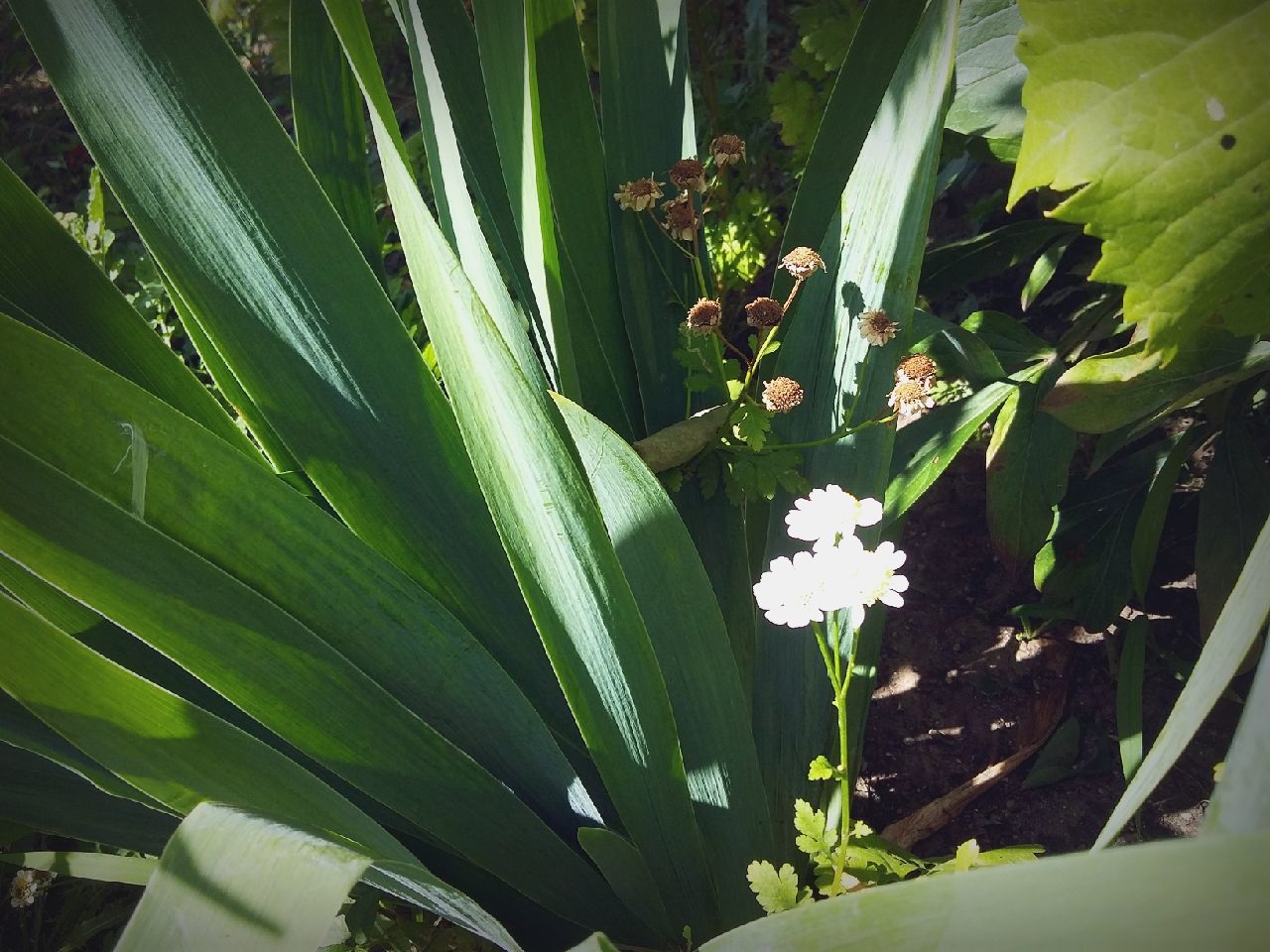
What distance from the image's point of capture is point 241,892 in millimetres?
496

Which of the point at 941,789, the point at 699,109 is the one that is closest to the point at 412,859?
the point at 941,789

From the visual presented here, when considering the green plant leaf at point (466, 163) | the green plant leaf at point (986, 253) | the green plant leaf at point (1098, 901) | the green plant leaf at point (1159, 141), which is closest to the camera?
the green plant leaf at point (1098, 901)

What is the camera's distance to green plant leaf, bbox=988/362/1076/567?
109 centimetres

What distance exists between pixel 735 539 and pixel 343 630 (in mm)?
428

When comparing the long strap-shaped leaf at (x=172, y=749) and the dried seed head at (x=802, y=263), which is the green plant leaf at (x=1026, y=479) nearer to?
the dried seed head at (x=802, y=263)

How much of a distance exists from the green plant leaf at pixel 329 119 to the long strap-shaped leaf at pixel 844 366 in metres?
0.50

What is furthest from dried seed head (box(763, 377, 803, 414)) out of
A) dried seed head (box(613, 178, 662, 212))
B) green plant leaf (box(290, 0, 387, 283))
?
green plant leaf (box(290, 0, 387, 283))

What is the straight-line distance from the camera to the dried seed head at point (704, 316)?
0.89 metres

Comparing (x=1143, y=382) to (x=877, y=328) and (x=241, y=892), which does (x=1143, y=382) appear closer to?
(x=877, y=328)

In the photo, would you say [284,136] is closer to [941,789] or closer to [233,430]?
[233,430]

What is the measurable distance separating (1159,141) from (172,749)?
793 millimetres

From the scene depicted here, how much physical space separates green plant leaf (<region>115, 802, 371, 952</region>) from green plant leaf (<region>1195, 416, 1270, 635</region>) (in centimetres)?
99

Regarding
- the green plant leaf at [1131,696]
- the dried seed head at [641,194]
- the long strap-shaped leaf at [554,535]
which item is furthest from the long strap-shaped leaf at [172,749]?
the green plant leaf at [1131,696]

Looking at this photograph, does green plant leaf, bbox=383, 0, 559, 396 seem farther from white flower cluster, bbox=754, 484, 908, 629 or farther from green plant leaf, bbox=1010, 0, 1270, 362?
green plant leaf, bbox=1010, 0, 1270, 362
